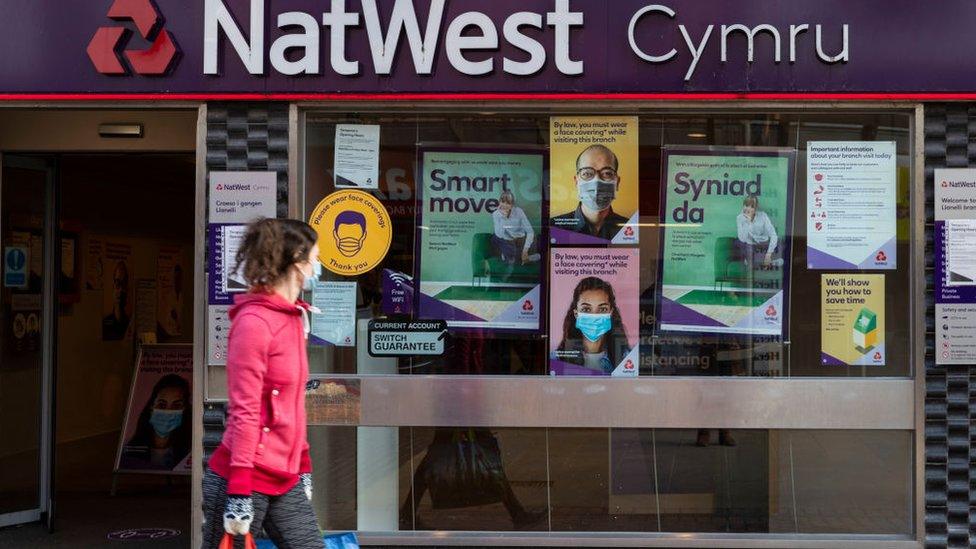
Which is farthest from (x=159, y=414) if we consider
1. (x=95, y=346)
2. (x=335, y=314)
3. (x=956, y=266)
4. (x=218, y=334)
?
(x=956, y=266)

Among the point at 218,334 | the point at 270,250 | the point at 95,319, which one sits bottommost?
the point at 95,319

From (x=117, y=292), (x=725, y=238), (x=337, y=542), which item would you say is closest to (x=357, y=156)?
(x=725, y=238)

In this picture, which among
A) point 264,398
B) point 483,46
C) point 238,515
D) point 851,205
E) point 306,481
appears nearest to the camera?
point 238,515

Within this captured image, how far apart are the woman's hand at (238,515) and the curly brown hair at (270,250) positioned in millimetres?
783

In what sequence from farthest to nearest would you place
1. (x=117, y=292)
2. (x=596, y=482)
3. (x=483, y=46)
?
(x=117, y=292) → (x=596, y=482) → (x=483, y=46)

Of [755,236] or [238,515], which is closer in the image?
[238,515]

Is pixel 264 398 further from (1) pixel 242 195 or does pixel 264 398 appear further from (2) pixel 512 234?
(2) pixel 512 234

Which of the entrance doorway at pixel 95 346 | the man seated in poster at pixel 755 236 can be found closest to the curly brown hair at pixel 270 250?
the man seated in poster at pixel 755 236

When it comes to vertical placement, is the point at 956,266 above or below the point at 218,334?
above

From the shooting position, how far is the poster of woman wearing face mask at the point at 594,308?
248 inches

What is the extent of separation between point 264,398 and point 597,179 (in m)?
2.89

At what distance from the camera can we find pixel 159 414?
9109 mm

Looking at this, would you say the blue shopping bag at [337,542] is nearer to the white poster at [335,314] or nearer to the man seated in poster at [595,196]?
the white poster at [335,314]

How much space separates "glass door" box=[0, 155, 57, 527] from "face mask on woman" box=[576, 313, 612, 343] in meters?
3.77
